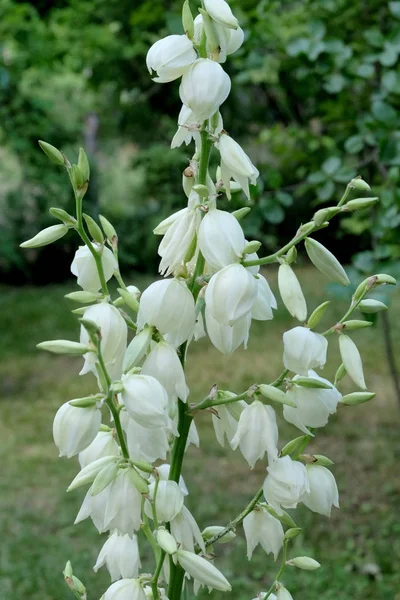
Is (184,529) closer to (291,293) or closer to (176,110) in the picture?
(291,293)

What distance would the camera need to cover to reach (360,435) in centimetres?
341

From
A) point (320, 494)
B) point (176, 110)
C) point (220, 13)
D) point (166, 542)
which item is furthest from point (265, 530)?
point (176, 110)

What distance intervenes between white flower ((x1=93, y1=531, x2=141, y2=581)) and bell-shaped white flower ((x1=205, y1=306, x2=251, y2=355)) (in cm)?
24

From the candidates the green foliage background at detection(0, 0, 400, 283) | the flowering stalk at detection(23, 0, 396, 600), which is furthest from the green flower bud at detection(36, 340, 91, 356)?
the green foliage background at detection(0, 0, 400, 283)

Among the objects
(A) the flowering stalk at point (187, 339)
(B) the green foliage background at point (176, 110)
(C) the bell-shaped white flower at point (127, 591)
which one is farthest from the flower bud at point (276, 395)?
(B) the green foliage background at point (176, 110)

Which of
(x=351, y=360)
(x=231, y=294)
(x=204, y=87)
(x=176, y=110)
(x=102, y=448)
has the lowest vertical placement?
(x=176, y=110)

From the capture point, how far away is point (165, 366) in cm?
65

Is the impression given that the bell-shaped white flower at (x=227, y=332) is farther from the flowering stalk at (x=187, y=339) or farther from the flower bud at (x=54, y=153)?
the flower bud at (x=54, y=153)

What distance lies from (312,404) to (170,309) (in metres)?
0.16

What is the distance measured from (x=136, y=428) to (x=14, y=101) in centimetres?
413

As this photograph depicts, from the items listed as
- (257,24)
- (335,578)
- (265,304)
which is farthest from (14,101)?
(265,304)

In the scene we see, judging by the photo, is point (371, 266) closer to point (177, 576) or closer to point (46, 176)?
point (177, 576)

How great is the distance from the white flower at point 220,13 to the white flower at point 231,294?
21cm

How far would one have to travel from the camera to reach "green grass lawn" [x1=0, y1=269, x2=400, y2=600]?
2145 mm
